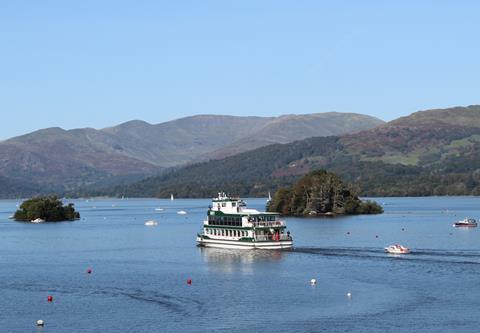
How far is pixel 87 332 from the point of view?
87.1m

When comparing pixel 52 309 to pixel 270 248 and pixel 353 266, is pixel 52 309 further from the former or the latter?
pixel 270 248

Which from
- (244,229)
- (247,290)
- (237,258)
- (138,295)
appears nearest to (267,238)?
(244,229)

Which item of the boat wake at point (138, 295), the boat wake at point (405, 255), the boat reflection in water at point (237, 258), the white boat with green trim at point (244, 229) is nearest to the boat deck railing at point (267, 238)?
the white boat with green trim at point (244, 229)

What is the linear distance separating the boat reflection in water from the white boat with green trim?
156 centimetres

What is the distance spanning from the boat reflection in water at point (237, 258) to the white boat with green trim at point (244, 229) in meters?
1.56

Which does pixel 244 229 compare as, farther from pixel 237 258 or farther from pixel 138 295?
pixel 138 295

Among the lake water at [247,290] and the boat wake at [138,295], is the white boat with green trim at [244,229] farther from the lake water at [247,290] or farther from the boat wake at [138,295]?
the boat wake at [138,295]

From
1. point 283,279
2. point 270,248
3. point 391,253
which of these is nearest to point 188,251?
point 270,248

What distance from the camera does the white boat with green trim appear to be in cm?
15825

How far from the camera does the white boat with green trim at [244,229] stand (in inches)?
6230

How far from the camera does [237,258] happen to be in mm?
148250

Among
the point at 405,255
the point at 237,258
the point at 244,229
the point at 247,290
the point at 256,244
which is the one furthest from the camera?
the point at 244,229

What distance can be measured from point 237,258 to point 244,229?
1265cm

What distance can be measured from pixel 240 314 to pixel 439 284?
95.3ft
